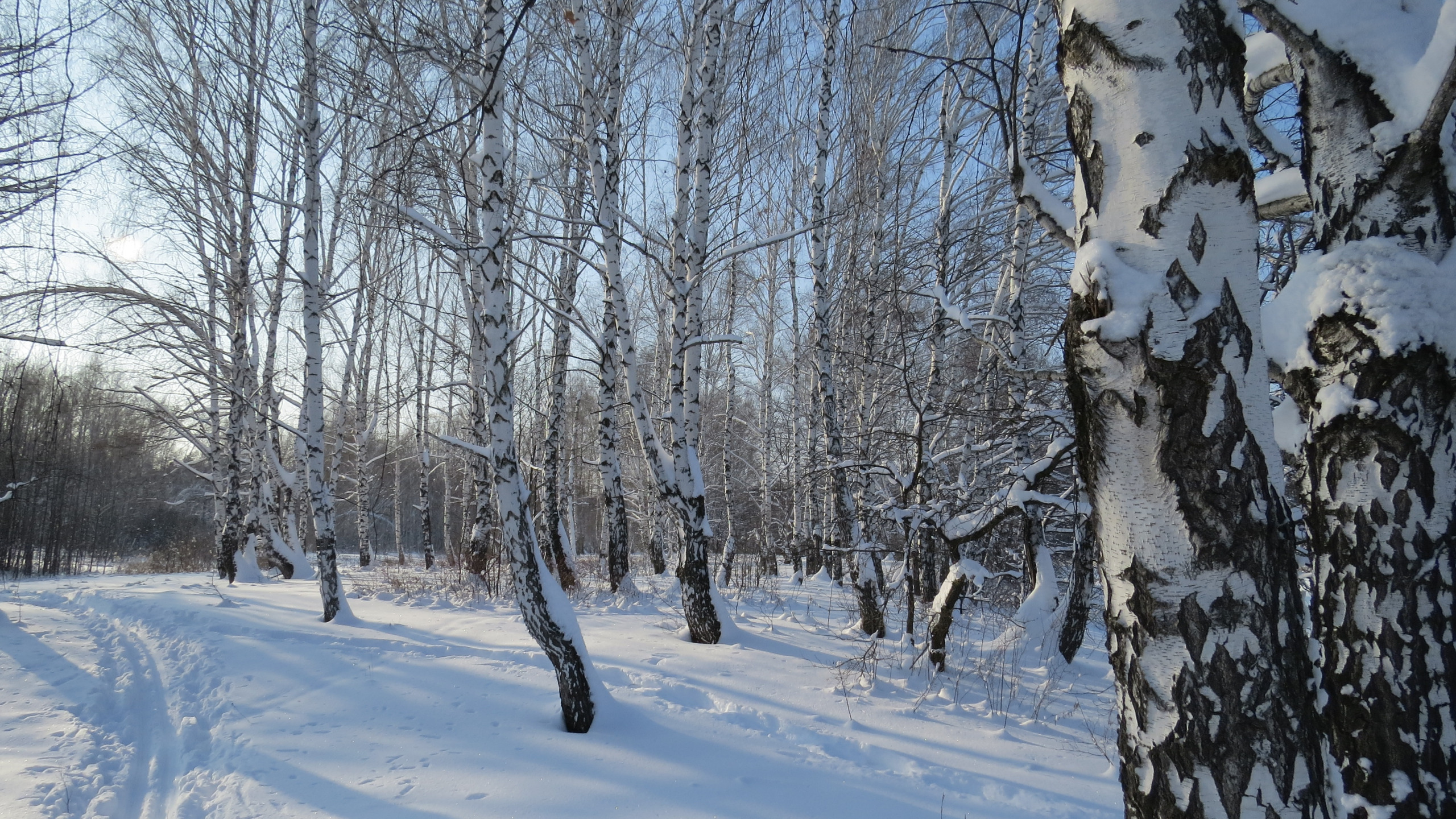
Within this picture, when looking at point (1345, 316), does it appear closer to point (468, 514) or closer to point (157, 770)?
point (157, 770)

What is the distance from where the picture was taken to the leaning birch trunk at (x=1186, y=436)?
132 cm

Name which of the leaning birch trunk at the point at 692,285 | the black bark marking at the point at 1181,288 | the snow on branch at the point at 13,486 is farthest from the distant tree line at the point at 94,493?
the black bark marking at the point at 1181,288

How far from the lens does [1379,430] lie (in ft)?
5.66

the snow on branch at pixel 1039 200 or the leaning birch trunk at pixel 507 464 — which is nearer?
the snow on branch at pixel 1039 200

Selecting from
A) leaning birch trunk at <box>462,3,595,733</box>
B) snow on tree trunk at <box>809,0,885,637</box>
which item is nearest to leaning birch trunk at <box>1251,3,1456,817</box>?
leaning birch trunk at <box>462,3,595,733</box>

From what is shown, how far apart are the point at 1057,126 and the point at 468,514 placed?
14.0 metres

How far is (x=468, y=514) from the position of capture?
1538cm

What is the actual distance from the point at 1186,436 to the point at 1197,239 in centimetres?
42

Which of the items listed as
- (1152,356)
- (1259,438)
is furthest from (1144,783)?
(1152,356)

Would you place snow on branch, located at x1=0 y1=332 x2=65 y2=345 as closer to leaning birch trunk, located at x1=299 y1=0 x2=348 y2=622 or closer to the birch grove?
the birch grove

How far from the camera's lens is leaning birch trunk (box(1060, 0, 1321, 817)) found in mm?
1318

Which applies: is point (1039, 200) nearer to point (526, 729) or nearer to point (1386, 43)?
point (1386, 43)

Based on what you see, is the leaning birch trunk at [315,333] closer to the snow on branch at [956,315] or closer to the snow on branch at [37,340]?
the snow on branch at [37,340]

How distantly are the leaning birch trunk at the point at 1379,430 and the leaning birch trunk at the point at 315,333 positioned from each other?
7.49m
